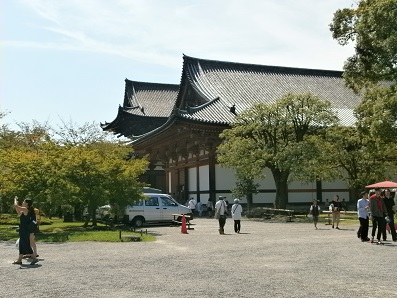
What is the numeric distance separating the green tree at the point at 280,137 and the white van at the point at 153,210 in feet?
17.6

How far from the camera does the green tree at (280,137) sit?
92.8 feet

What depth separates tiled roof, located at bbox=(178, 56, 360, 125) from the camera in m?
39.9

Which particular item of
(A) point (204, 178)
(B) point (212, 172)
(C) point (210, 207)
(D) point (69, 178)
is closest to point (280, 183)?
(C) point (210, 207)

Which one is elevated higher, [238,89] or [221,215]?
[238,89]

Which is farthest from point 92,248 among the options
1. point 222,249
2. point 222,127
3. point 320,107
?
point 222,127

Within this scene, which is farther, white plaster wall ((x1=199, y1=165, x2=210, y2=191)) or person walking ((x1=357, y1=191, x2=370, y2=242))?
white plaster wall ((x1=199, y1=165, x2=210, y2=191))

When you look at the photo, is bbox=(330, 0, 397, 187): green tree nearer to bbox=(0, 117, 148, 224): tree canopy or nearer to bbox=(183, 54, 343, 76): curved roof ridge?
bbox=(0, 117, 148, 224): tree canopy

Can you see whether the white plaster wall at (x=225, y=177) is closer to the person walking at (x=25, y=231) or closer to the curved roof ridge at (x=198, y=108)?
the curved roof ridge at (x=198, y=108)

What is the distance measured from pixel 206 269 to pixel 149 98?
48.8 m

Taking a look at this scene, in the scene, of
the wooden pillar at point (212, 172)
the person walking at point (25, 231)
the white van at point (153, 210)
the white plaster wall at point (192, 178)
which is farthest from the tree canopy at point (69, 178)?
the white plaster wall at point (192, 178)

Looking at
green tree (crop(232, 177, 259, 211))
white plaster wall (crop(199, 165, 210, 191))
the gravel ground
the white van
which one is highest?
white plaster wall (crop(199, 165, 210, 191))

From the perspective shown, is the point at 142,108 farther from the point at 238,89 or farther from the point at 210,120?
the point at 210,120

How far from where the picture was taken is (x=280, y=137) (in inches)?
1204

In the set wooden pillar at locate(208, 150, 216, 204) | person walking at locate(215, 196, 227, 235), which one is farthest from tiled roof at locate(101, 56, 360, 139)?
person walking at locate(215, 196, 227, 235)
